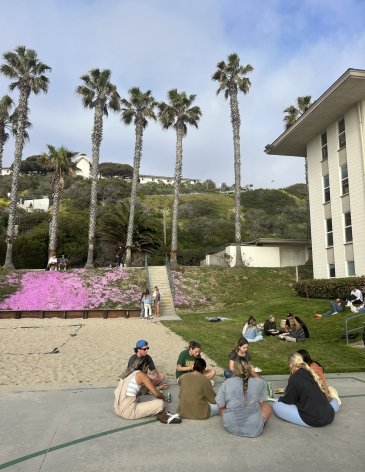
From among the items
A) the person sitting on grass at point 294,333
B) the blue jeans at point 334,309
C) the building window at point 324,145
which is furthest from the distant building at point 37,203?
the person sitting on grass at point 294,333

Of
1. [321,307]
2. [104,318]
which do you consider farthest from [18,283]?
[321,307]

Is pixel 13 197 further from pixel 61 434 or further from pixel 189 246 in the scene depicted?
pixel 189 246

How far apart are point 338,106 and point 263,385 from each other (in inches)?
976

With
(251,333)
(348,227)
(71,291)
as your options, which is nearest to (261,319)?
(251,333)

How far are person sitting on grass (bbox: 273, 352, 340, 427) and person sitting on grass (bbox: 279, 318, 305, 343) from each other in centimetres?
792

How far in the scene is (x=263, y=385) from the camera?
5582mm

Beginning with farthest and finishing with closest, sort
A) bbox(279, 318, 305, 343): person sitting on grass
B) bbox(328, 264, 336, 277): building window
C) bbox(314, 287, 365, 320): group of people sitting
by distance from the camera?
1. bbox(328, 264, 336, 277): building window
2. bbox(314, 287, 365, 320): group of people sitting
3. bbox(279, 318, 305, 343): person sitting on grass

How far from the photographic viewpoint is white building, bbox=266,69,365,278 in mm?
24872

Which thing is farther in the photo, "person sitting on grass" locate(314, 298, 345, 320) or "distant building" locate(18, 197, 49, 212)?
"distant building" locate(18, 197, 49, 212)

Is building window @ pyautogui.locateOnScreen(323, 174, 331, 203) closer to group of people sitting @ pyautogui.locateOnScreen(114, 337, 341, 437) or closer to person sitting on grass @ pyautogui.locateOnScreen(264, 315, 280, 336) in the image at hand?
person sitting on grass @ pyautogui.locateOnScreen(264, 315, 280, 336)

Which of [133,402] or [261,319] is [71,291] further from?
[133,402]

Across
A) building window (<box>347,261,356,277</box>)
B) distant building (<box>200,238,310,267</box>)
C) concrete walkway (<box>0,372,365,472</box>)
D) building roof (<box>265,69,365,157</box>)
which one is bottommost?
concrete walkway (<box>0,372,365,472</box>)

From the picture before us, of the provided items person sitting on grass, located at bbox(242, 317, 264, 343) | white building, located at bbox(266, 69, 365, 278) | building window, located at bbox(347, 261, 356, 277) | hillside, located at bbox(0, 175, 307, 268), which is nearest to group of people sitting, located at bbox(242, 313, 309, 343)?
person sitting on grass, located at bbox(242, 317, 264, 343)

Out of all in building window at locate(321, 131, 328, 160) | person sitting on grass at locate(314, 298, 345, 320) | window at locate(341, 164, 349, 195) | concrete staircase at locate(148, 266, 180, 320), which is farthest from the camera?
building window at locate(321, 131, 328, 160)
